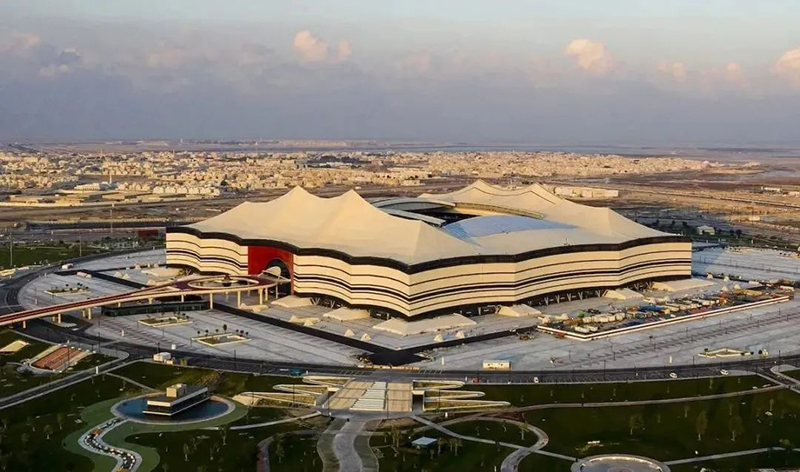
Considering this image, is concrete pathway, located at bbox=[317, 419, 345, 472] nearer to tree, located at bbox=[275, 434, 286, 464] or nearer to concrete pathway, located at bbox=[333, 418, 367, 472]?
concrete pathway, located at bbox=[333, 418, 367, 472]

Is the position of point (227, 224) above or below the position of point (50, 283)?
above

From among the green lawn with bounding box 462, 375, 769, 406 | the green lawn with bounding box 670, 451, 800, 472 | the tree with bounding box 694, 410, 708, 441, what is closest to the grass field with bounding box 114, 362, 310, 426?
the green lawn with bounding box 462, 375, 769, 406

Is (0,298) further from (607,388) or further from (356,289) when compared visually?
(607,388)

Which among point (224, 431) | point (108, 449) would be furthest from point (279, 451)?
point (108, 449)

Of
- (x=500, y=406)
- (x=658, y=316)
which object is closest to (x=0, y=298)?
(x=500, y=406)

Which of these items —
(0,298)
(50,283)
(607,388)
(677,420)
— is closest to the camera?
(677,420)

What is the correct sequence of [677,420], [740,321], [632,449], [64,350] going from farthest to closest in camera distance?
[740,321] < [64,350] < [677,420] < [632,449]
